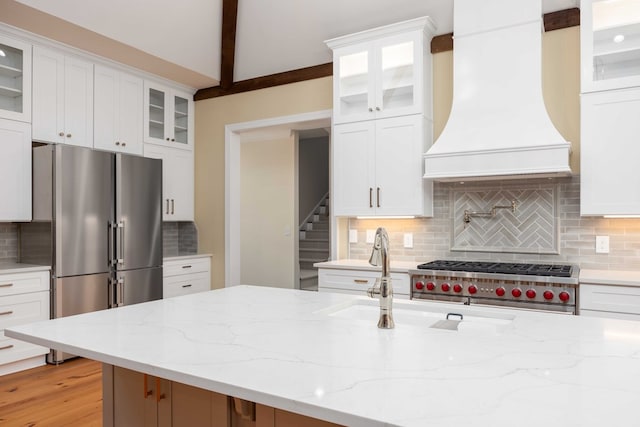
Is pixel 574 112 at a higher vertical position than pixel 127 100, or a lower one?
lower

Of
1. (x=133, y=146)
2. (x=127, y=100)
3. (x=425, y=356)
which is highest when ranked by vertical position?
(x=127, y=100)

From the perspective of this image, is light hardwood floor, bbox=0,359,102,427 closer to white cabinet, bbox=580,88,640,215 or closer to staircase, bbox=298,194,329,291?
white cabinet, bbox=580,88,640,215

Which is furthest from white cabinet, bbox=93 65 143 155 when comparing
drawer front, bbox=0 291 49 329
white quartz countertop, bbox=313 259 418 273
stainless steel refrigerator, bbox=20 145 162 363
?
white quartz countertop, bbox=313 259 418 273

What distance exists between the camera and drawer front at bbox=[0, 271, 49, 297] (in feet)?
11.8

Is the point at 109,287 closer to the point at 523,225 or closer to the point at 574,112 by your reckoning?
the point at 523,225

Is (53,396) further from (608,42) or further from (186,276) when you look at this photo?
(608,42)

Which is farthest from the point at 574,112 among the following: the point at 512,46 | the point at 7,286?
the point at 7,286

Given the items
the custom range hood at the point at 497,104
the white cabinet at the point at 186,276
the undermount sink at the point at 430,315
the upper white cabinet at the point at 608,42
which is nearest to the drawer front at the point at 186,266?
the white cabinet at the point at 186,276

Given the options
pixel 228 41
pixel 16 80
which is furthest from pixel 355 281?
pixel 16 80

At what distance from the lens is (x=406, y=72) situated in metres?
3.93

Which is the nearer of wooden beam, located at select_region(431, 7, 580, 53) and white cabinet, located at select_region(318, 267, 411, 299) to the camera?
wooden beam, located at select_region(431, 7, 580, 53)

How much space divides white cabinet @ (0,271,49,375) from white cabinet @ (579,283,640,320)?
4.07 m

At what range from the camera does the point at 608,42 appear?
10.4 ft

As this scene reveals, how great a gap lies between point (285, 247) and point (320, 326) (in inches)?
197
